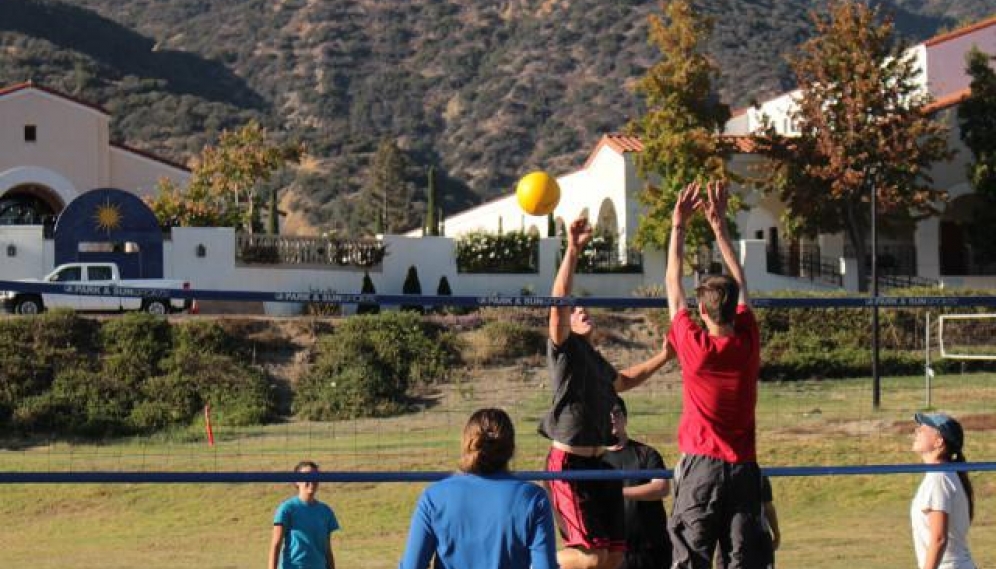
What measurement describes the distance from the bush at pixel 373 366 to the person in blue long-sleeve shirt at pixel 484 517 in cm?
1880

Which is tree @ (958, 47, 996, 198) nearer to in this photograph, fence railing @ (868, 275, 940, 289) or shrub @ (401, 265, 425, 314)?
fence railing @ (868, 275, 940, 289)

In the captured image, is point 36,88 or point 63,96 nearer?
point 36,88

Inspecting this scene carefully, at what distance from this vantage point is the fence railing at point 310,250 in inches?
1687

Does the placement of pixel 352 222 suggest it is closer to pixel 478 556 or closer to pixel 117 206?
pixel 117 206

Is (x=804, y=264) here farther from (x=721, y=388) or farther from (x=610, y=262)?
(x=721, y=388)

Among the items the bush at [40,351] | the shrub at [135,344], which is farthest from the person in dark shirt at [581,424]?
the shrub at [135,344]

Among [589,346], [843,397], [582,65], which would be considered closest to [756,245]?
[843,397]

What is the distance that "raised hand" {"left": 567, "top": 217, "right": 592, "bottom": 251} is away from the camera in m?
8.99

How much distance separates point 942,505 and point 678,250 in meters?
2.06

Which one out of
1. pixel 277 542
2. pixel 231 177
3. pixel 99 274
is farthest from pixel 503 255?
pixel 277 542

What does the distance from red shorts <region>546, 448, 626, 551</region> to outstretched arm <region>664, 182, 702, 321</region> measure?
1323mm

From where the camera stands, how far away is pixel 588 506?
9.62m

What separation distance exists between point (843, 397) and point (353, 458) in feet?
33.7

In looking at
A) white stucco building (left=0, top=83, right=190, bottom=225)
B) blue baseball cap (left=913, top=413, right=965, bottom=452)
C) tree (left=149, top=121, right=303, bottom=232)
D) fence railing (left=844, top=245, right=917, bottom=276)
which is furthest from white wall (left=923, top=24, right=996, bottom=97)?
blue baseball cap (left=913, top=413, right=965, bottom=452)
